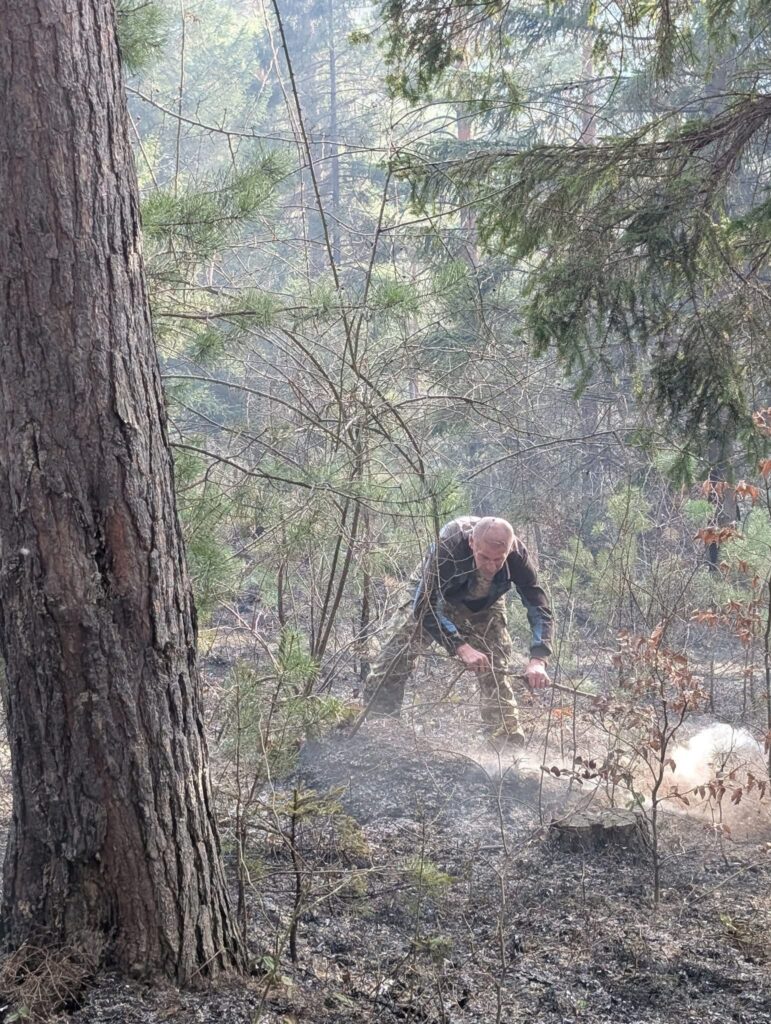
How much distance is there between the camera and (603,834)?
4.69 m

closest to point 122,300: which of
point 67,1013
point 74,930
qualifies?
point 74,930

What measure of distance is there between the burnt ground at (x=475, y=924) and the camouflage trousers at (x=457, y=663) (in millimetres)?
844

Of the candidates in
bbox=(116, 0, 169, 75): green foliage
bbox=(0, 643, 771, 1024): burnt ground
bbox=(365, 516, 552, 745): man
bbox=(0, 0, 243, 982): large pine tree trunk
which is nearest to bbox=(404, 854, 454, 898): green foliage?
bbox=(0, 643, 771, 1024): burnt ground

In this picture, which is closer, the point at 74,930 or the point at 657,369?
the point at 74,930

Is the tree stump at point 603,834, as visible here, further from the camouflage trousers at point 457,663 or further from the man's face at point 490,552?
the man's face at point 490,552

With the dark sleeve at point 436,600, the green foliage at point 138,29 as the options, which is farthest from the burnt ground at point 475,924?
the green foliage at point 138,29

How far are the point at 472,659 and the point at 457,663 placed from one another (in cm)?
70

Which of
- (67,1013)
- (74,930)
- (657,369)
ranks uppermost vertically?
(657,369)

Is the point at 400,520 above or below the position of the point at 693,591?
above

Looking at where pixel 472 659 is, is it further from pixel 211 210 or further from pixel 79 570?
pixel 79 570

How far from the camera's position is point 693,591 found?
28.5ft

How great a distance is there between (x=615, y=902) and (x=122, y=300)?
3.42 meters

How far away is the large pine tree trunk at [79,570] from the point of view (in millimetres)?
2609

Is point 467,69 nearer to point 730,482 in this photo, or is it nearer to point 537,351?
point 537,351
